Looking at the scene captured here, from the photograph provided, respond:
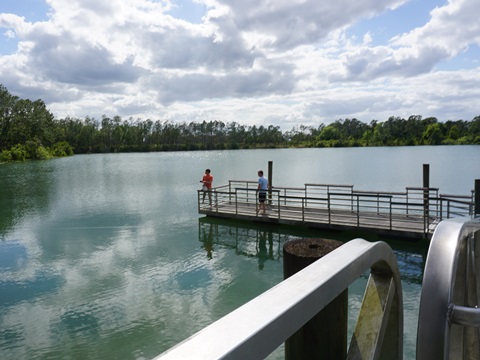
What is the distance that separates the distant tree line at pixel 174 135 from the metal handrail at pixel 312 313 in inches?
Result: 3063

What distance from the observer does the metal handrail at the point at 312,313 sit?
0.76 meters

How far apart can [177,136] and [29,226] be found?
12150 cm

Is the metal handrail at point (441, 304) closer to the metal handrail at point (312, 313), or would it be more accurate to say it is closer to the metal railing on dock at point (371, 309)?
the metal railing on dock at point (371, 309)

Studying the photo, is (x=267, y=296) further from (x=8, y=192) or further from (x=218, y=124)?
(x=218, y=124)

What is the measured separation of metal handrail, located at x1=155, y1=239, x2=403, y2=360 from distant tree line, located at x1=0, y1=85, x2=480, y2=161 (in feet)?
255

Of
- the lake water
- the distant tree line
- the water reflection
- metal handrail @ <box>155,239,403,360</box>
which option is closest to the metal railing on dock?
metal handrail @ <box>155,239,403,360</box>

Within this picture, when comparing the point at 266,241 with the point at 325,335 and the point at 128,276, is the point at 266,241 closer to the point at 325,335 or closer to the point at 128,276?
the point at 128,276

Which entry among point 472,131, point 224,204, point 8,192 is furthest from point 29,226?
point 472,131

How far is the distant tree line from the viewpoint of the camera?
74.4 m

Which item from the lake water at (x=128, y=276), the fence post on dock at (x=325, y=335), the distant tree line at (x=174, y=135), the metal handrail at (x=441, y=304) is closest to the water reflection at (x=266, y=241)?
the lake water at (x=128, y=276)

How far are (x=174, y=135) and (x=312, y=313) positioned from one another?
451 ft

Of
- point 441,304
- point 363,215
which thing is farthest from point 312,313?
point 363,215

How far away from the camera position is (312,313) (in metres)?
1.02

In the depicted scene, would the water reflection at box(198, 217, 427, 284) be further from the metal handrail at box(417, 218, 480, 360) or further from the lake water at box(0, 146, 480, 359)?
the metal handrail at box(417, 218, 480, 360)
